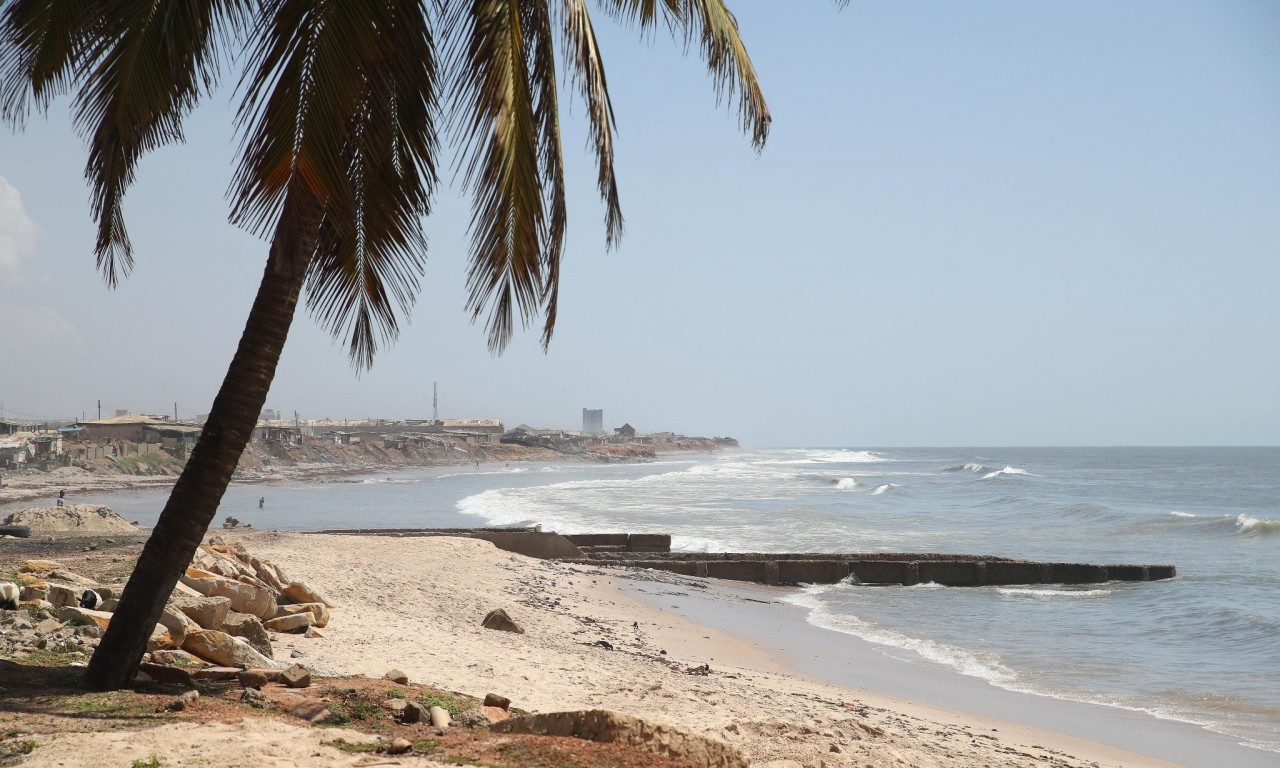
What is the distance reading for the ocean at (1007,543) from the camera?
540 inches

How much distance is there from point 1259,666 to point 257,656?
1379 cm

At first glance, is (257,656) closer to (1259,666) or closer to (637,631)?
(637,631)

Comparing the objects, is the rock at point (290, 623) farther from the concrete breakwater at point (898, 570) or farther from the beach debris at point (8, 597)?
the concrete breakwater at point (898, 570)

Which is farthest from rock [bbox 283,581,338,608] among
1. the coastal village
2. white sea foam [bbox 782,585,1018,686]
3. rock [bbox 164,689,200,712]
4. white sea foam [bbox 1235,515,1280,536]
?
white sea foam [bbox 1235,515,1280,536]

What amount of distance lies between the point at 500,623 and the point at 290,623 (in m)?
3.69

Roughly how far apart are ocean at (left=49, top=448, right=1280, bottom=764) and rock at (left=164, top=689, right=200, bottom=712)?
1026 cm

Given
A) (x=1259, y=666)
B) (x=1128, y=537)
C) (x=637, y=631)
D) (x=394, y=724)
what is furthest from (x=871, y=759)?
(x=1128, y=537)

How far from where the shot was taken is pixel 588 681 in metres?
9.65

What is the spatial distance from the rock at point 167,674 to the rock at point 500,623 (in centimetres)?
651

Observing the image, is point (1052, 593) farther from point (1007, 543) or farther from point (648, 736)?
point (648, 736)

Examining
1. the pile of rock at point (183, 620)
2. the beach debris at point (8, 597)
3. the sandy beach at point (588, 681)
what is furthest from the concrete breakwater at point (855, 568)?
the beach debris at point (8, 597)

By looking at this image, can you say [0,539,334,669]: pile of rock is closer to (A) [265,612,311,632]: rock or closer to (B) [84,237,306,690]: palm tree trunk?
(A) [265,612,311,632]: rock

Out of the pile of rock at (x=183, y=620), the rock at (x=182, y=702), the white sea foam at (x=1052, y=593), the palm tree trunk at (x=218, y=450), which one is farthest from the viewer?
the white sea foam at (x=1052, y=593)

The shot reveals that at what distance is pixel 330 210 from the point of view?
546 cm
